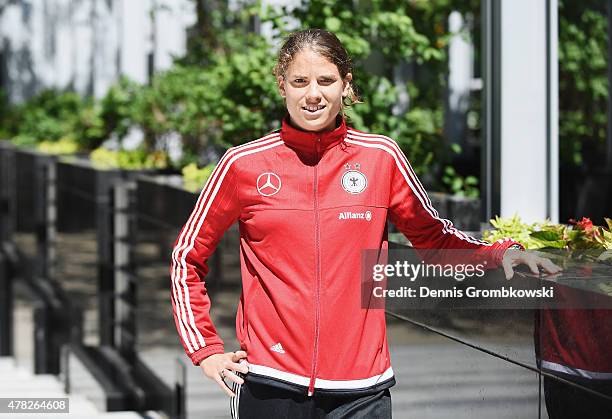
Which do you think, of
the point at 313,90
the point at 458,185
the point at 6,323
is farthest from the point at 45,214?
the point at 313,90

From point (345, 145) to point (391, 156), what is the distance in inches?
5.0

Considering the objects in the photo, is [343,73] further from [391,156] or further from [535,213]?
[535,213]

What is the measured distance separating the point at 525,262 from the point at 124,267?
633 centimetres

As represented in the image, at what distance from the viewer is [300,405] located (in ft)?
9.96

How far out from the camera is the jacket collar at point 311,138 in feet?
10.1

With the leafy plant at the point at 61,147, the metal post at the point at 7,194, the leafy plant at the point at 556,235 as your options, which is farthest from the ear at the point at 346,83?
the metal post at the point at 7,194

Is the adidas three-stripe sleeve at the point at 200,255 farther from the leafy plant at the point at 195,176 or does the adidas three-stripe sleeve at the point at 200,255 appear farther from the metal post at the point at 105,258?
the metal post at the point at 105,258

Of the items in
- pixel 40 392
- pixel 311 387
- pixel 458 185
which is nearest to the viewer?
pixel 311 387

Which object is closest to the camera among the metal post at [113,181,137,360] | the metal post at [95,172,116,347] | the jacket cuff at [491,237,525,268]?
the jacket cuff at [491,237,525,268]

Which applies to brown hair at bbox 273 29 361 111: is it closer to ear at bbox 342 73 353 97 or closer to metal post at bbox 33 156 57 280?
ear at bbox 342 73 353 97

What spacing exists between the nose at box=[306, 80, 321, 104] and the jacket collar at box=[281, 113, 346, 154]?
0.09 meters

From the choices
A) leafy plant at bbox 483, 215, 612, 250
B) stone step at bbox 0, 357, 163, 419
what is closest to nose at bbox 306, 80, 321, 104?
leafy plant at bbox 483, 215, 612, 250

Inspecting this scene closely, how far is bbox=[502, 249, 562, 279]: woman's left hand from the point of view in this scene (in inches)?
124

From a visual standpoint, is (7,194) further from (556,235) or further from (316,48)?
(316,48)
